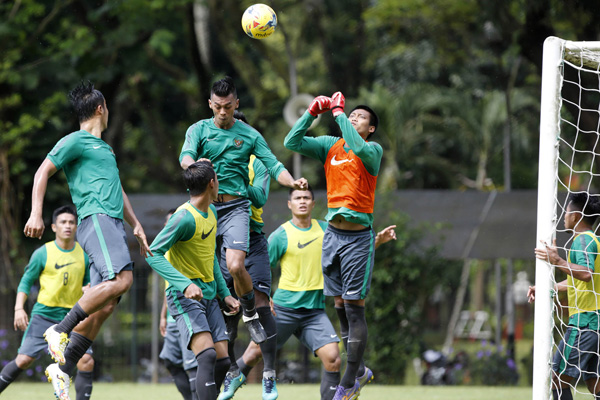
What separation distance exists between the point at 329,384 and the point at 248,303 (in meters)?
1.38

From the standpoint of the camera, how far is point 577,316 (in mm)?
7660

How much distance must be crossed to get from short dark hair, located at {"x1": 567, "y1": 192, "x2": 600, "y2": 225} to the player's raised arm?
487 centimetres

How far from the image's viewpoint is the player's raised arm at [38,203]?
633 centimetres

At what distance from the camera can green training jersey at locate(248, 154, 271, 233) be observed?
7.88m

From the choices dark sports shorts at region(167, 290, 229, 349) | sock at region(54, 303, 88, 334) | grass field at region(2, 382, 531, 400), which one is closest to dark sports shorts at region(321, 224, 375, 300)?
dark sports shorts at region(167, 290, 229, 349)

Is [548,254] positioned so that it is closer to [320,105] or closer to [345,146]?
[345,146]

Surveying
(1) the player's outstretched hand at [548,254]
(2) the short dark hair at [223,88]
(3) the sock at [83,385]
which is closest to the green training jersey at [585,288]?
(1) the player's outstretched hand at [548,254]

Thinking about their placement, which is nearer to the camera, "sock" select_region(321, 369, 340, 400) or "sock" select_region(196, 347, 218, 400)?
"sock" select_region(196, 347, 218, 400)

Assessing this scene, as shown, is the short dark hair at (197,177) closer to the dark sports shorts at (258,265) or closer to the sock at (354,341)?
the dark sports shorts at (258,265)

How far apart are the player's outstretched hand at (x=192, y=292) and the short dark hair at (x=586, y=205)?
3.75 metres

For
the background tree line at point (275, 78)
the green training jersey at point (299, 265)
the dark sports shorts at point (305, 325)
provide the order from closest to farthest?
the dark sports shorts at point (305, 325), the green training jersey at point (299, 265), the background tree line at point (275, 78)

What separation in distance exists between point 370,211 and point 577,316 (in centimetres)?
226

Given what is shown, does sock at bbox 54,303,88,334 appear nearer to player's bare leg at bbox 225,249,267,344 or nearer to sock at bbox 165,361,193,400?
player's bare leg at bbox 225,249,267,344

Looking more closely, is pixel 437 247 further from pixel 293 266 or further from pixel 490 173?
pixel 490 173
